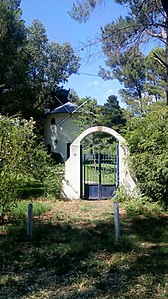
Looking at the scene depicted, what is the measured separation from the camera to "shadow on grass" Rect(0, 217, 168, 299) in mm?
3867

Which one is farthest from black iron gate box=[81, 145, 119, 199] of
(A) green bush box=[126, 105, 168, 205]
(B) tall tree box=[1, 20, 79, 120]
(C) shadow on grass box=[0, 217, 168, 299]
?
(B) tall tree box=[1, 20, 79, 120]

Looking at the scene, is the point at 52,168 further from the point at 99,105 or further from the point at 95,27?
the point at 99,105

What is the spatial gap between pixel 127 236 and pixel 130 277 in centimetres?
207

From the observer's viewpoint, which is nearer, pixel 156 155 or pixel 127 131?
pixel 156 155

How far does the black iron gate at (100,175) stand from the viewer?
35.4 feet

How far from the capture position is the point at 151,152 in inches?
361

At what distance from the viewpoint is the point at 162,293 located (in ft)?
12.0

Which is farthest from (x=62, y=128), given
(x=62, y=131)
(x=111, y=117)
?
(x=111, y=117)

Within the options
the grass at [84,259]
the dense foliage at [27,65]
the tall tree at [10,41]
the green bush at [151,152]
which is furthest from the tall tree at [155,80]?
the grass at [84,259]

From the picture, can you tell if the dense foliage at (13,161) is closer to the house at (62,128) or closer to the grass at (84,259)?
the grass at (84,259)

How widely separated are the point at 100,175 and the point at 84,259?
6074 millimetres

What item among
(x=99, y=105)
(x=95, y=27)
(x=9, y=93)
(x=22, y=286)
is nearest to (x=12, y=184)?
(x=22, y=286)

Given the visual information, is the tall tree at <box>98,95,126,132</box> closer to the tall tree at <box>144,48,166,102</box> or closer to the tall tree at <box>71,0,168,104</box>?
the tall tree at <box>144,48,166,102</box>

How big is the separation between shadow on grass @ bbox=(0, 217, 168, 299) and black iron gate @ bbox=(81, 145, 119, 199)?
149 inches
